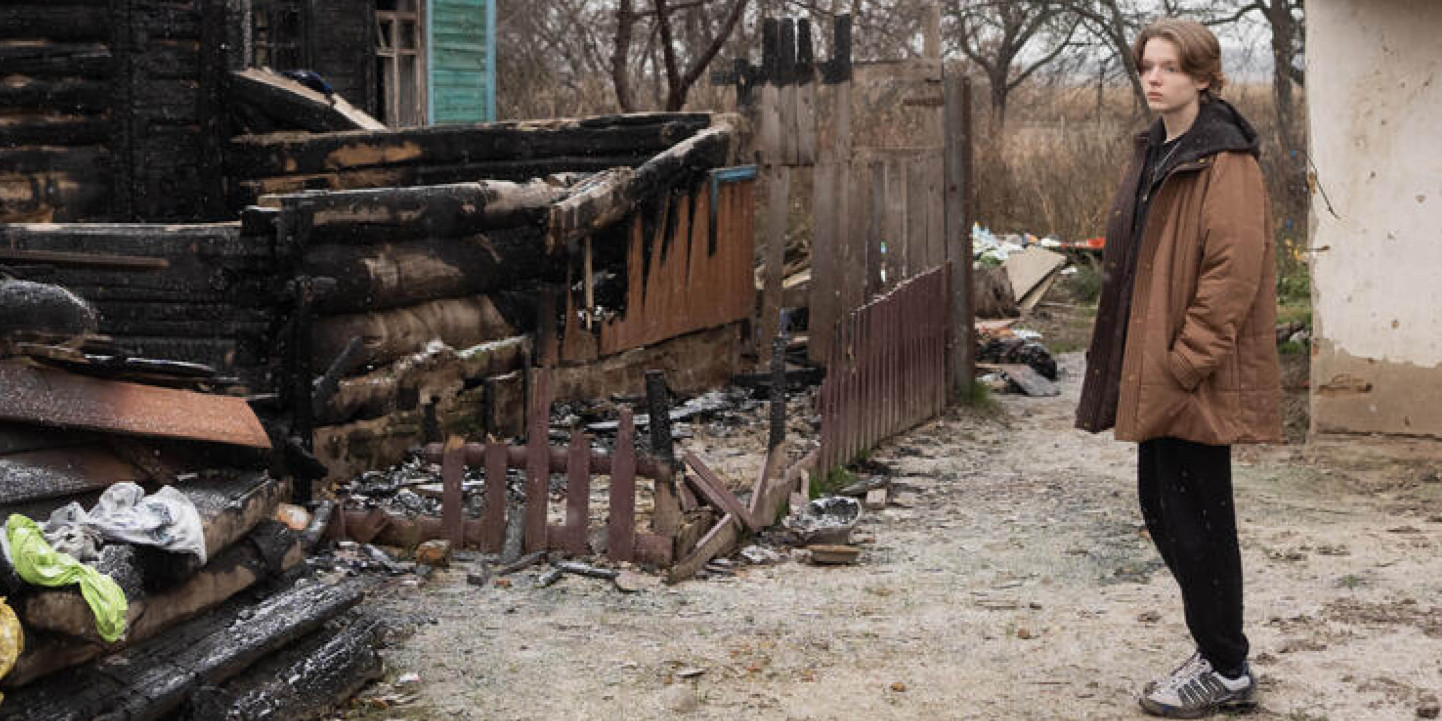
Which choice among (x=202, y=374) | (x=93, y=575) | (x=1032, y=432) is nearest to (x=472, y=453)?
(x=202, y=374)

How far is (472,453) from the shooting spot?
6.90 metres

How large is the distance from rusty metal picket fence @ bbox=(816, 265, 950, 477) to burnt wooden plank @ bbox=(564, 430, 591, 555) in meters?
1.70

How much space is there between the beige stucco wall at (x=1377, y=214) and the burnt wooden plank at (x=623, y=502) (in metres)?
4.25

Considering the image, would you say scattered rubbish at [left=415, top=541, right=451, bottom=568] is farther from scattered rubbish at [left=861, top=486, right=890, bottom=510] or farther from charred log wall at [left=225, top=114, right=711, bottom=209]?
charred log wall at [left=225, top=114, right=711, bottom=209]

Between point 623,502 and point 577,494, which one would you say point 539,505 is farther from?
point 623,502

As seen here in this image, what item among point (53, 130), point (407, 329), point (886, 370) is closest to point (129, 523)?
point (407, 329)

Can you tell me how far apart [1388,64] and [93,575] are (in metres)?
7.01

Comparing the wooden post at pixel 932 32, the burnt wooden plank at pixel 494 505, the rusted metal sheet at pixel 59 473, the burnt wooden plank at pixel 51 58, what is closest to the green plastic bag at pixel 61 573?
the rusted metal sheet at pixel 59 473

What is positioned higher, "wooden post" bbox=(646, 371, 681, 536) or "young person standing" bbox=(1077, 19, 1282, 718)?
"young person standing" bbox=(1077, 19, 1282, 718)

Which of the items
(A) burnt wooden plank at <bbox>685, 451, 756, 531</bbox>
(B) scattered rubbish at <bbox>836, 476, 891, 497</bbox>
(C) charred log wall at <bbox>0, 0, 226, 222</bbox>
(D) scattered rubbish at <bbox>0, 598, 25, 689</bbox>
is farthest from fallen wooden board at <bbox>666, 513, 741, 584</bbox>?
(C) charred log wall at <bbox>0, 0, 226, 222</bbox>

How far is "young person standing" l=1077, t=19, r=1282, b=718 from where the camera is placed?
459 centimetres

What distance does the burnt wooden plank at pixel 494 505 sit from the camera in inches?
266

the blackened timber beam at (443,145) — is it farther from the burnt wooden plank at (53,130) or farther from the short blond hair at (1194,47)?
the short blond hair at (1194,47)

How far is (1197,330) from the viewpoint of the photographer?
4590 millimetres
